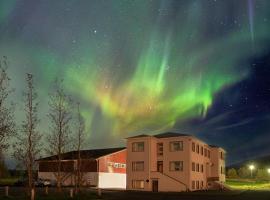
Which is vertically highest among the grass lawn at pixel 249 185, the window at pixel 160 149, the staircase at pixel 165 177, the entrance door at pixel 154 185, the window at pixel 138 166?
the window at pixel 160 149

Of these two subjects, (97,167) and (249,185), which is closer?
(97,167)

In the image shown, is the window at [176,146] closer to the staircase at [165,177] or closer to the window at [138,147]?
the staircase at [165,177]

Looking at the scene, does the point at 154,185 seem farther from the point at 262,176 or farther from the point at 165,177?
the point at 262,176

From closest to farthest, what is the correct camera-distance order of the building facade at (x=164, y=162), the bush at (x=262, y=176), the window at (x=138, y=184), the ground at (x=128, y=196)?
the ground at (x=128, y=196)
the building facade at (x=164, y=162)
the window at (x=138, y=184)
the bush at (x=262, y=176)

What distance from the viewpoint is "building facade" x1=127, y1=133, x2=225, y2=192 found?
200ft

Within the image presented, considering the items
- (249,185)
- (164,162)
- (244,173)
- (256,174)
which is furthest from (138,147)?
(244,173)

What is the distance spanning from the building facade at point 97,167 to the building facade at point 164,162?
4.82 metres

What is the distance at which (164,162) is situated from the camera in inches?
2486

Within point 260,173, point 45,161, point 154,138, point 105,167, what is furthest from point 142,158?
point 260,173

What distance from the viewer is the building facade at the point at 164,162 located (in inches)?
2404

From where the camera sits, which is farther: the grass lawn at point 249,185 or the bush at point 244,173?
the bush at point 244,173

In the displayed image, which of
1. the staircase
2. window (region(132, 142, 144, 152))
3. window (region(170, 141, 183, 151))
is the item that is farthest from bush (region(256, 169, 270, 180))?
window (region(132, 142, 144, 152))

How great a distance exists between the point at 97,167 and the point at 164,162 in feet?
38.6

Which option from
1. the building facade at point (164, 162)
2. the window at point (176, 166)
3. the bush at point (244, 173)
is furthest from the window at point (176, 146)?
the bush at point (244, 173)
